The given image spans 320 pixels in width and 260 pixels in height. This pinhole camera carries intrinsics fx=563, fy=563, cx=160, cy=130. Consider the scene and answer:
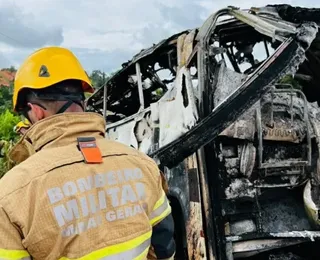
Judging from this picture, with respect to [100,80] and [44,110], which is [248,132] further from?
[100,80]

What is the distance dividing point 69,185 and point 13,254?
242 millimetres

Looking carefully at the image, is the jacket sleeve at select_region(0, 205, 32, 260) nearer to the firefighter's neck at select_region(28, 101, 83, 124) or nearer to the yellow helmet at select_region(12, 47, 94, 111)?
the firefighter's neck at select_region(28, 101, 83, 124)

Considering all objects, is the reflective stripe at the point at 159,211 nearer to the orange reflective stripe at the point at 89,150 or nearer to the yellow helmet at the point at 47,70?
the orange reflective stripe at the point at 89,150

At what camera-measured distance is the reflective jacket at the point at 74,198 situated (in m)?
1.53

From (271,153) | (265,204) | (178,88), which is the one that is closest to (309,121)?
(271,153)

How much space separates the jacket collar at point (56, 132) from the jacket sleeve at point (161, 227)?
1.05ft

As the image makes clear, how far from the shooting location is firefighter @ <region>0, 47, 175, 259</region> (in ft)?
5.04

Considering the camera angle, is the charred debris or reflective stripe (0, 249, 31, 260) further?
the charred debris

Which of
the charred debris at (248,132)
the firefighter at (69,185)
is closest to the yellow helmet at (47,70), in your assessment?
the firefighter at (69,185)

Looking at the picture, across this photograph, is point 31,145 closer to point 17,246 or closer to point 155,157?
point 17,246

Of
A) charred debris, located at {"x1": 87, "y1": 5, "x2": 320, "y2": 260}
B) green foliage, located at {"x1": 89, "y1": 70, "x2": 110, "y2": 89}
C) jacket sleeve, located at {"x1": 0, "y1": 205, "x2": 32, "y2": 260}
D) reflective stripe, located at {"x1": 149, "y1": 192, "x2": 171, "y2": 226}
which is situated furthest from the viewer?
green foliage, located at {"x1": 89, "y1": 70, "x2": 110, "y2": 89}

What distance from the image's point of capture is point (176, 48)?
15.0ft

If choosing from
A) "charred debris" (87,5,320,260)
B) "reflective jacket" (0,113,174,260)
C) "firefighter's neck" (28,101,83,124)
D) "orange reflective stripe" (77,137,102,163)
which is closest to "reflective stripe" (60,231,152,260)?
"reflective jacket" (0,113,174,260)

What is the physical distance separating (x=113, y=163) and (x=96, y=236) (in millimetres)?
240
